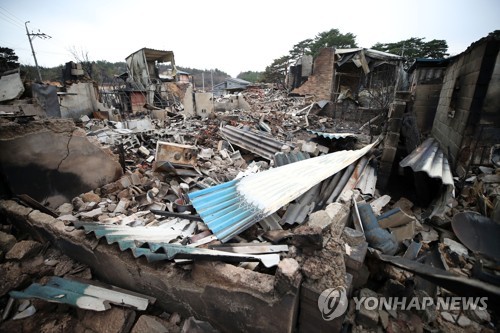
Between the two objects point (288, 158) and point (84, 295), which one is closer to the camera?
point (84, 295)

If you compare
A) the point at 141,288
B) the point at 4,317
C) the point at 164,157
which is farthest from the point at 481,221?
the point at 4,317

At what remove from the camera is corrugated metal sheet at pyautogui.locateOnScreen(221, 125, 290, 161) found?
6656 millimetres

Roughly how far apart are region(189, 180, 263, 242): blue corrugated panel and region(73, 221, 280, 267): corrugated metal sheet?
0.46 m

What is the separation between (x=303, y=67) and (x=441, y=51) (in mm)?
16202

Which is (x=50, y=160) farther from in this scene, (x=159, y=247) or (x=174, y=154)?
(x=159, y=247)

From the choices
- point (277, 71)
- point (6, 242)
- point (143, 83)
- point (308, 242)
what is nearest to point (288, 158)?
point (308, 242)

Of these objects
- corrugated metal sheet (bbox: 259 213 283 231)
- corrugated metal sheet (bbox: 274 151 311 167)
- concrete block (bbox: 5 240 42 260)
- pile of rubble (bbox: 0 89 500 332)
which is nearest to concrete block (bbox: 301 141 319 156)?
corrugated metal sheet (bbox: 274 151 311 167)

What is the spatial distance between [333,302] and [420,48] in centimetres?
3367

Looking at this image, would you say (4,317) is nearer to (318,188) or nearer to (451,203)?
(318,188)

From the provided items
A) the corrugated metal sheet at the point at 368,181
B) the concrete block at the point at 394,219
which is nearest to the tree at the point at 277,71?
the corrugated metal sheet at the point at 368,181

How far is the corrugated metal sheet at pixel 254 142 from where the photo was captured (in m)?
6.66

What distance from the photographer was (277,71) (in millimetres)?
31062

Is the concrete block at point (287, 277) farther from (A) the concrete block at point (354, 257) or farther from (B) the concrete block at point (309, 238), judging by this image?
(A) the concrete block at point (354, 257)

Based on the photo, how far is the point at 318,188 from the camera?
3.74m
